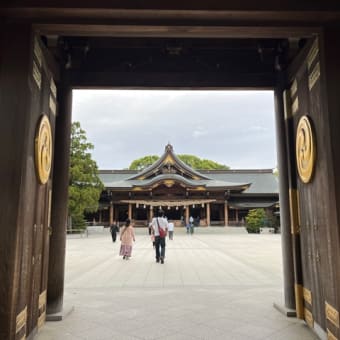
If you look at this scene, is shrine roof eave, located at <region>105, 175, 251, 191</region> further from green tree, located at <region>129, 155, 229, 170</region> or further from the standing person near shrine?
the standing person near shrine

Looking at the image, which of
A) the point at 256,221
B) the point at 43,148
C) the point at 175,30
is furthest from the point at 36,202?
the point at 256,221

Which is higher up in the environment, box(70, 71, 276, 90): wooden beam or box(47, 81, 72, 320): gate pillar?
box(70, 71, 276, 90): wooden beam

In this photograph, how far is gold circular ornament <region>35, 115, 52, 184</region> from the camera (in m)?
3.11

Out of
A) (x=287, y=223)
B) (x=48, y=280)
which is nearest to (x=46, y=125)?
(x=48, y=280)

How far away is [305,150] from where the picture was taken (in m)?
3.46

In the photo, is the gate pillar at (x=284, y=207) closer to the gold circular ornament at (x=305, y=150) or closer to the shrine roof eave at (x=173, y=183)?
the gold circular ornament at (x=305, y=150)

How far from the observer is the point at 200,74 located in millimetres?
4453

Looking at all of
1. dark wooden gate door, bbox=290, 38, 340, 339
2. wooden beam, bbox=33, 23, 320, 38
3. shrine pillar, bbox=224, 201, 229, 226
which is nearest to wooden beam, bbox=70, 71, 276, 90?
dark wooden gate door, bbox=290, 38, 340, 339

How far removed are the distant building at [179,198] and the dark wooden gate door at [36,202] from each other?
26781 millimetres

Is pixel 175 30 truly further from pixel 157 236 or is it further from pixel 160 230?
pixel 157 236

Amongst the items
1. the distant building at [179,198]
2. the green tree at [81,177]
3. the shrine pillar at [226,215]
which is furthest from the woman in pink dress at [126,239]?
the shrine pillar at [226,215]

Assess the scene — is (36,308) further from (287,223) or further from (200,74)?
(200,74)

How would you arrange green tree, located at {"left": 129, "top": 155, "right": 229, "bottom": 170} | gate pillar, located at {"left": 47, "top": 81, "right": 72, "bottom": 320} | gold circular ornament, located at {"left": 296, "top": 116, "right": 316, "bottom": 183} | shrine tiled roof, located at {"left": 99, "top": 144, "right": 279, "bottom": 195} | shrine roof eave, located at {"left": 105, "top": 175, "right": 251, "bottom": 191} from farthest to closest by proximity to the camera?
1. green tree, located at {"left": 129, "top": 155, "right": 229, "bottom": 170}
2. shrine tiled roof, located at {"left": 99, "top": 144, "right": 279, "bottom": 195}
3. shrine roof eave, located at {"left": 105, "top": 175, "right": 251, "bottom": 191}
4. gate pillar, located at {"left": 47, "top": 81, "right": 72, "bottom": 320}
5. gold circular ornament, located at {"left": 296, "top": 116, "right": 316, "bottom": 183}

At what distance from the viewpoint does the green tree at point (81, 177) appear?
22.3 metres
